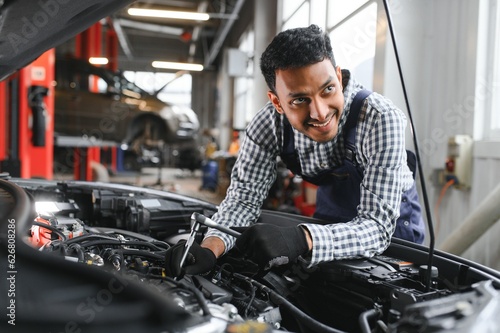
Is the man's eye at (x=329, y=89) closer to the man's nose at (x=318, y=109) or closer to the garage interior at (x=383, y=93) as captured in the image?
the man's nose at (x=318, y=109)

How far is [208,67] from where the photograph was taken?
1478 cm

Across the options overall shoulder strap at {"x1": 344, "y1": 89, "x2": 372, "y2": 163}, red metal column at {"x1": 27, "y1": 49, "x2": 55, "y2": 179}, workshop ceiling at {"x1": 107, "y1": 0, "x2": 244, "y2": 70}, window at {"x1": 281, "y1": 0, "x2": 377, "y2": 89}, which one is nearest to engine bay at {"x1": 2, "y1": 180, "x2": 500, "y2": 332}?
overall shoulder strap at {"x1": 344, "y1": 89, "x2": 372, "y2": 163}

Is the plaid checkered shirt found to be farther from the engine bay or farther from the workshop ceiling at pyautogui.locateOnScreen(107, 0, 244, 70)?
the workshop ceiling at pyautogui.locateOnScreen(107, 0, 244, 70)

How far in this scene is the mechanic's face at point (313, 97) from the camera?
1265mm

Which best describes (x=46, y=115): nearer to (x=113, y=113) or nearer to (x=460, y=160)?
(x=113, y=113)

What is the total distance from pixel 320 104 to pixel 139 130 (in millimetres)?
7010

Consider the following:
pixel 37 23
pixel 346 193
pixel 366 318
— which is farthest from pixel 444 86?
pixel 37 23

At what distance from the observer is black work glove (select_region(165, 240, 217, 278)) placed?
106cm

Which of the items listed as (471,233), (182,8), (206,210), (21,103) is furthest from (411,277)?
(182,8)

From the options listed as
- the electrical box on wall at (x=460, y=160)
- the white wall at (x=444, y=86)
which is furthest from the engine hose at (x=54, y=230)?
the electrical box on wall at (x=460, y=160)

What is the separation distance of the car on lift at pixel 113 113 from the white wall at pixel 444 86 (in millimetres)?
4205

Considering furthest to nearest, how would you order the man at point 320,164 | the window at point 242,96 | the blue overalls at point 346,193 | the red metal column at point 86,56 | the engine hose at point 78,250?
the window at point 242,96 → the red metal column at point 86,56 → the blue overalls at point 346,193 → the man at point 320,164 → the engine hose at point 78,250

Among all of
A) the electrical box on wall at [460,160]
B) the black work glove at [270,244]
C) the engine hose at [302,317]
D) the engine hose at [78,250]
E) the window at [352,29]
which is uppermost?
the window at [352,29]

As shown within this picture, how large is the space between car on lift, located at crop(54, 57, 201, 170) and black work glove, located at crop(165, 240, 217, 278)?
481 centimetres
